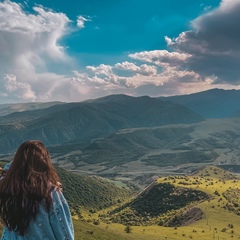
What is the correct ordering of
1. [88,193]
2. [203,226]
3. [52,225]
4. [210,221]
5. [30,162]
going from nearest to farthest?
[52,225]
[30,162]
[203,226]
[210,221]
[88,193]

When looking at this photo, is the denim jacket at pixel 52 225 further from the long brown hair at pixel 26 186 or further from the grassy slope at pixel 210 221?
the grassy slope at pixel 210 221

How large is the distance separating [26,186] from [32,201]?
13.3 inches

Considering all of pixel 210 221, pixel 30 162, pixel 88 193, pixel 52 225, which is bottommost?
pixel 88 193

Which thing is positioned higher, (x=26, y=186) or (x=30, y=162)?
(x=30, y=162)

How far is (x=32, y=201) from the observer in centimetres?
725

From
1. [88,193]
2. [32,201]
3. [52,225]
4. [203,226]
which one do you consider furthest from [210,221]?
[88,193]

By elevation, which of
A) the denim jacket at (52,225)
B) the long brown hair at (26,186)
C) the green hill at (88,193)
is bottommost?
the green hill at (88,193)

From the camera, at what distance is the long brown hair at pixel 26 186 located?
23.6 feet

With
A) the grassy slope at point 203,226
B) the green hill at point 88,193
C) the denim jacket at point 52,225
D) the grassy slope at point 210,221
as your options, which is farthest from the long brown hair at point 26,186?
the green hill at point 88,193

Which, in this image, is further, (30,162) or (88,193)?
(88,193)

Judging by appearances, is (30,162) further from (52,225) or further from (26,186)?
(52,225)

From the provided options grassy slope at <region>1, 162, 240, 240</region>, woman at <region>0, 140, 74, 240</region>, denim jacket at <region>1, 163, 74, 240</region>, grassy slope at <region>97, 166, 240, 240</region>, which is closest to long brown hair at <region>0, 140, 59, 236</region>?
woman at <region>0, 140, 74, 240</region>

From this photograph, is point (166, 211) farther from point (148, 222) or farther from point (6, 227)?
point (6, 227)

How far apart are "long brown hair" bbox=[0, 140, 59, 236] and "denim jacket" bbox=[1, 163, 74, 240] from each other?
102 millimetres
